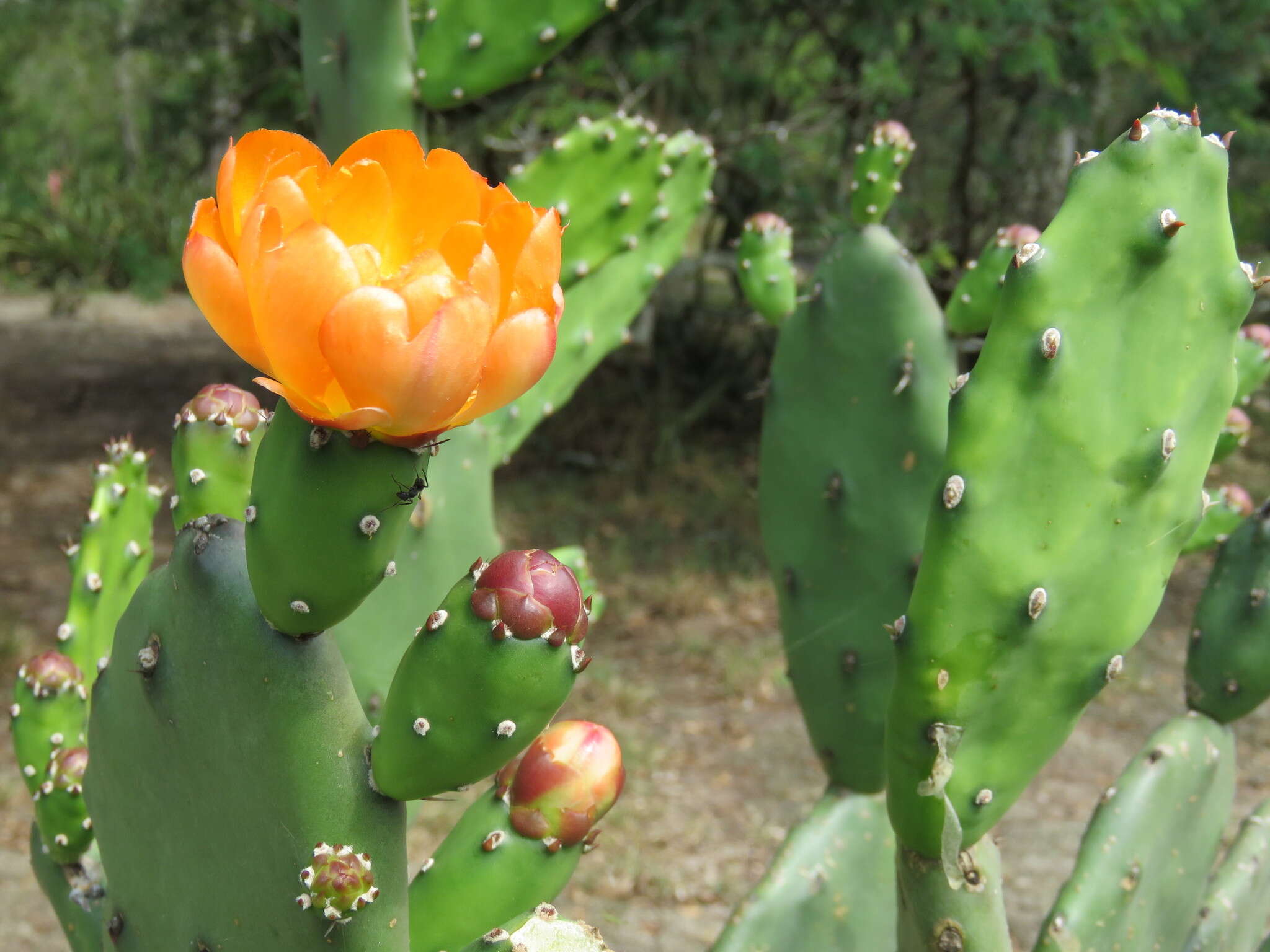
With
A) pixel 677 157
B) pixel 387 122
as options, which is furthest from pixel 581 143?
pixel 387 122

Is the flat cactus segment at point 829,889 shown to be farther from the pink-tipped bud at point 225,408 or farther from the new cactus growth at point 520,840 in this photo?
the pink-tipped bud at point 225,408

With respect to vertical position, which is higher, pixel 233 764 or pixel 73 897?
pixel 233 764

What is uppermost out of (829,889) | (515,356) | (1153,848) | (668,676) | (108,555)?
(515,356)

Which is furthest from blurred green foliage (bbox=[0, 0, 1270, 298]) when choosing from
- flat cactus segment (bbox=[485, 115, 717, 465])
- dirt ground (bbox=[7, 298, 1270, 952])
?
flat cactus segment (bbox=[485, 115, 717, 465])

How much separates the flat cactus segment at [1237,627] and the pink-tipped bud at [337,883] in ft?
3.81

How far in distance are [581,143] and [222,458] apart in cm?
137

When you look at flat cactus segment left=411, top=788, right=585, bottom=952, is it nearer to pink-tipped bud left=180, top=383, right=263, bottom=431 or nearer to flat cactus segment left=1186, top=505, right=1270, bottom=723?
pink-tipped bud left=180, top=383, right=263, bottom=431

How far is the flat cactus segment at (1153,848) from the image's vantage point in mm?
1385

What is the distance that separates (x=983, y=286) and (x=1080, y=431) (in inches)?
23.5

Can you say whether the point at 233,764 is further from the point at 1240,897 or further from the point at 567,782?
the point at 1240,897

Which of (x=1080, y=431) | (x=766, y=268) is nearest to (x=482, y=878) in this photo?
(x=1080, y=431)

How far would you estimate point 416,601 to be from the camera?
1.73 m

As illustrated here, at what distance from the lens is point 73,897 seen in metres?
1.17

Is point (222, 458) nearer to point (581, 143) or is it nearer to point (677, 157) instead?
point (581, 143)
